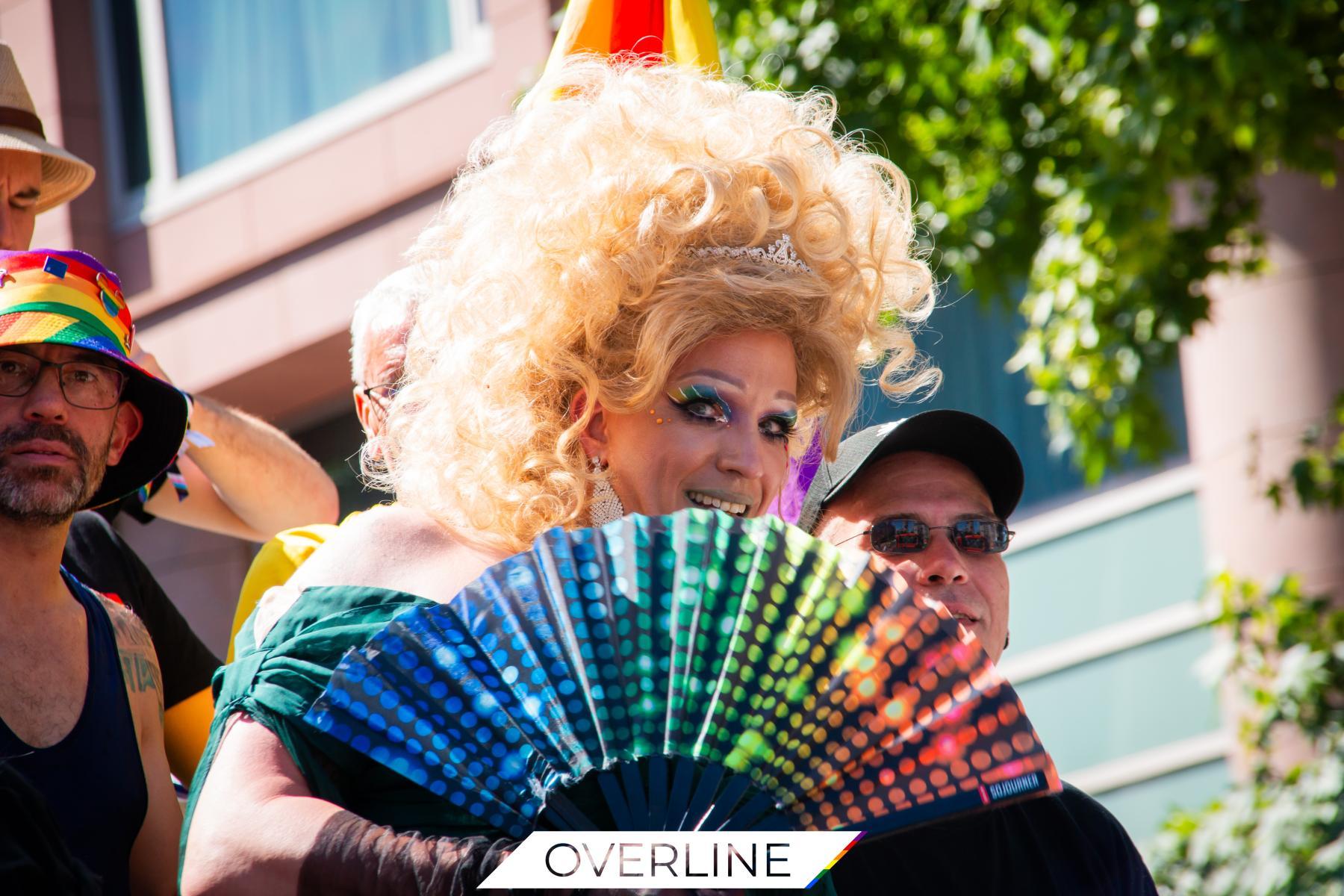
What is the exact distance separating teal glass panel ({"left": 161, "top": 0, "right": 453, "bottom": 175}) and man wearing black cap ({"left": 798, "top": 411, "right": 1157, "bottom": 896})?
670 centimetres

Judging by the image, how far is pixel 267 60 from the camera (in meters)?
9.88

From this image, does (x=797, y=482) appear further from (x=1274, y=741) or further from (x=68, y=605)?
(x=1274, y=741)

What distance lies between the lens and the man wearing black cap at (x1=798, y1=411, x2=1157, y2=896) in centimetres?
259

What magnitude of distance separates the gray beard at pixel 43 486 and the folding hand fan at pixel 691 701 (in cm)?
73

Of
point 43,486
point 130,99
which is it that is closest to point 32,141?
point 43,486

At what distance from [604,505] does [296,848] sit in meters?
0.67

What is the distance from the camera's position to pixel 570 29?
3270 mm

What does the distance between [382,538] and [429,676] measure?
0.33 metres

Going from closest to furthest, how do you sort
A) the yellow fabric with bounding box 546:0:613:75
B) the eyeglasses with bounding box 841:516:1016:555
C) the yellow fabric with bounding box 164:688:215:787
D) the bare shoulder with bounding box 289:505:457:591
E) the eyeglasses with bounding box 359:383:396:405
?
1. the bare shoulder with bounding box 289:505:457:591
2. the yellow fabric with bounding box 164:688:215:787
3. the eyeglasses with bounding box 841:516:1016:555
4. the yellow fabric with bounding box 546:0:613:75
5. the eyeglasses with bounding box 359:383:396:405

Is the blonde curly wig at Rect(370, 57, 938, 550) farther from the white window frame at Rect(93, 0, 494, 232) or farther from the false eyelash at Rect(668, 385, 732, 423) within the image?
the white window frame at Rect(93, 0, 494, 232)

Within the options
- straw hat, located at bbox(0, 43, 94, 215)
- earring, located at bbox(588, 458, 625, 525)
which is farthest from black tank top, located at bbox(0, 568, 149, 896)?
straw hat, located at bbox(0, 43, 94, 215)

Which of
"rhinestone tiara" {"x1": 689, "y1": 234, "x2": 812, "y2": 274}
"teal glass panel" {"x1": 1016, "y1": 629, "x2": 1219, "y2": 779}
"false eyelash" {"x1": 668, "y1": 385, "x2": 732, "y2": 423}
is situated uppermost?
"rhinestone tiara" {"x1": 689, "y1": 234, "x2": 812, "y2": 274}

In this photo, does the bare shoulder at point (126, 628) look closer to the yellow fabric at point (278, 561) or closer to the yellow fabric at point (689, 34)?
the yellow fabric at point (278, 561)

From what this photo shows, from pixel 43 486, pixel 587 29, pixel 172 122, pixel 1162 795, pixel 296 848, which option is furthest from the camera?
pixel 172 122
